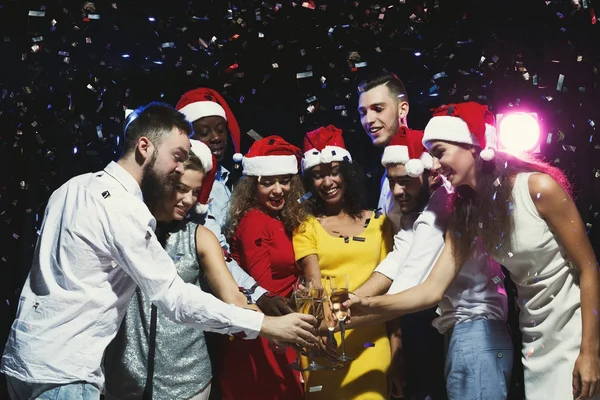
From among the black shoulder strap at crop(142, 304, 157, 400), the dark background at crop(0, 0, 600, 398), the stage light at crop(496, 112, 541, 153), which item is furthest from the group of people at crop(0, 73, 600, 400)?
the dark background at crop(0, 0, 600, 398)

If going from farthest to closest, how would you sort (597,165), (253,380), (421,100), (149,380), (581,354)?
(421,100), (597,165), (253,380), (149,380), (581,354)

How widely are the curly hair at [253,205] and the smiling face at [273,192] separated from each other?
0.02 m

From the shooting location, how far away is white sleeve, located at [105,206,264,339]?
2602mm

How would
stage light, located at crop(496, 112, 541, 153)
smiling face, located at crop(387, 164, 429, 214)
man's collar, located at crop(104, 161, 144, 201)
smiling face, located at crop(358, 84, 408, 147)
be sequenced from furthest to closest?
smiling face, located at crop(358, 84, 408, 147) < smiling face, located at crop(387, 164, 429, 214) < stage light, located at crop(496, 112, 541, 153) < man's collar, located at crop(104, 161, 144, 201)

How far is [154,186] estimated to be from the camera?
10.0ft

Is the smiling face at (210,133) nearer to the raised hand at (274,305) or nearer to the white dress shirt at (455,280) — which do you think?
the raised hand at (274,305)

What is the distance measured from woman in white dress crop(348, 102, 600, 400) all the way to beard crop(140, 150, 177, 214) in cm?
97

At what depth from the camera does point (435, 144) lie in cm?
326

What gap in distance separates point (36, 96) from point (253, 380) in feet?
7.82

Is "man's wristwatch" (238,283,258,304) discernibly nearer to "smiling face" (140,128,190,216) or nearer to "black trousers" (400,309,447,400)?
"smiling face" (140,128,190,216)

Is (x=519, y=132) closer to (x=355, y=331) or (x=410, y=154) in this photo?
(x=410, y=154)

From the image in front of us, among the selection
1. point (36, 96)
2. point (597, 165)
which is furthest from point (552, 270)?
point (36, 96)

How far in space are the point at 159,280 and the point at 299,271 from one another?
1120 mm

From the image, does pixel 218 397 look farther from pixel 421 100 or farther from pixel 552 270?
pixel 421 100
